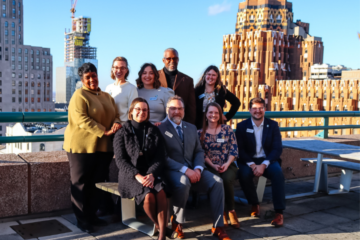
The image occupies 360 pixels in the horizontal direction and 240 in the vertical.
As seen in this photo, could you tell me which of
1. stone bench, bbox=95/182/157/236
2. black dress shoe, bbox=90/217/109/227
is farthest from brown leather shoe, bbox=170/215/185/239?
black dress shoe, bbox=90/217/109/227

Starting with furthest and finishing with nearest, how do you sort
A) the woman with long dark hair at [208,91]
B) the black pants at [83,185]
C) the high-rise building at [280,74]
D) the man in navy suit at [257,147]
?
the high-rise building at [280,74] → the woman with long dark hair at [208,91] → the man in navy suit at [257,147] → the black pants at [83,185]

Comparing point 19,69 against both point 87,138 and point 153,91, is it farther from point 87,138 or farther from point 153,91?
point 87,138

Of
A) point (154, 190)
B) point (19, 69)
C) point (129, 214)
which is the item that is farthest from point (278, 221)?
point (19, 69)

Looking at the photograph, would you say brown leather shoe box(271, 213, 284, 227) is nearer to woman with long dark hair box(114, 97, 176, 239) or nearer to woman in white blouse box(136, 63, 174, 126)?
woman with long dark hair box(114, 97, 176, 239)

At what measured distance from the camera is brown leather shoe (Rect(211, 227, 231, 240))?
389 centimetres

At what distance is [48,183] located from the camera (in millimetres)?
4504

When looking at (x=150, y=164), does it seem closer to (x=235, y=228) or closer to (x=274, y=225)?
(x=235, y=228)

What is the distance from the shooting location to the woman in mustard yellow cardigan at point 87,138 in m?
4.05

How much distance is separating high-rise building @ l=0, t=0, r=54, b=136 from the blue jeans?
387 feet

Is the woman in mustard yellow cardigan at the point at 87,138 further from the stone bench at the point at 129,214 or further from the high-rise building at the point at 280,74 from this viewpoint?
the high-rise building at the point at 280,74

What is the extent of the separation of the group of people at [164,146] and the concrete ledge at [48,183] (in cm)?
44

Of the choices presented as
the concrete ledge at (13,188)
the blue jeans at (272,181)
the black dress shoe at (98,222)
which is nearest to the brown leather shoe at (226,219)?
the blue jeans at (272,181)

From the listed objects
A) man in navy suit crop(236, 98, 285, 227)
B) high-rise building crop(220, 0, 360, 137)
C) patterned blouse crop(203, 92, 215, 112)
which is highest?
high-rise building crop(220, 0, 360, 137)

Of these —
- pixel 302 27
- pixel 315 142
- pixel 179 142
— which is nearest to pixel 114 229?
pixel 179 142
